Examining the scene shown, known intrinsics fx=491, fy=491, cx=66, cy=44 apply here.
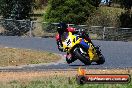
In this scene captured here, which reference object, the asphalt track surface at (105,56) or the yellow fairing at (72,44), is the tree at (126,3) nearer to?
the asphalt track surface at (105,56)

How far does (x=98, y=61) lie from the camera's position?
48.0 ft

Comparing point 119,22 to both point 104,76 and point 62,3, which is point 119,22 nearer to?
point 62,3

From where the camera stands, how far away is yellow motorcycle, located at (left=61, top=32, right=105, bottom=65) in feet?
44.2

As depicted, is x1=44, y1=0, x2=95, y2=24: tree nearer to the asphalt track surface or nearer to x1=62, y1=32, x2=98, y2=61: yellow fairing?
the asphalt track surface

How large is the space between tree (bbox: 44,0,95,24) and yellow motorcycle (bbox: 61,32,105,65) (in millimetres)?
27100

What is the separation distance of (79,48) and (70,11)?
2819 cm

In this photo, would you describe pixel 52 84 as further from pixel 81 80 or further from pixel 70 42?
pixel 81 80

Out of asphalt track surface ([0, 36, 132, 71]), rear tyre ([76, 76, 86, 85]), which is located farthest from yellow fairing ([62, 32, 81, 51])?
asphalt track surface ([0, 36, 132, 71])

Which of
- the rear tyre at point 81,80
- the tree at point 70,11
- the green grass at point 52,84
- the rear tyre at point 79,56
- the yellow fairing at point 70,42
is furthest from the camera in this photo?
the tree at point 70,11

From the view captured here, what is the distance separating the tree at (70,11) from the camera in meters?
41.5

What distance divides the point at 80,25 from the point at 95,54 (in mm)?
25659

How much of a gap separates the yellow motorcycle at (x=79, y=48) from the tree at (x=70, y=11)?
88.9ft

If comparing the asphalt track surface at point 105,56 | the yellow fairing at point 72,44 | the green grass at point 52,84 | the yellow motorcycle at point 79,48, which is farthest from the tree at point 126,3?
the green grass at point 52,84

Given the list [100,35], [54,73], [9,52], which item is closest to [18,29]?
[100,35]
